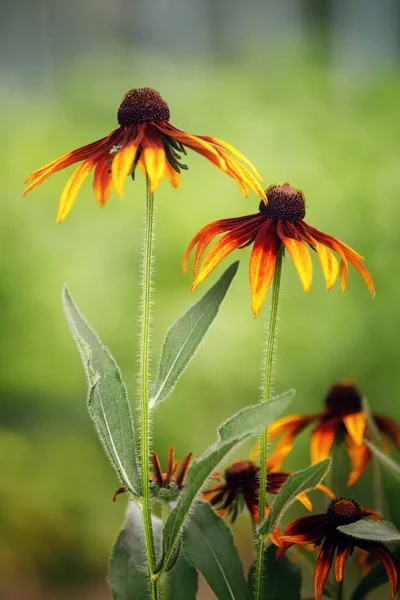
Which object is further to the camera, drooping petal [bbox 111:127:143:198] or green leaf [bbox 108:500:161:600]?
green leaf [bbox 108:500:161:600]

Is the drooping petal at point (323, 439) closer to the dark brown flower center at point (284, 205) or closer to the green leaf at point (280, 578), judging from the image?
the green leaf at point (280, 578)

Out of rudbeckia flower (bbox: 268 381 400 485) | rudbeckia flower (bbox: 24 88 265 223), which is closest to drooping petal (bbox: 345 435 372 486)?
rudbeckia flower (bbox: 268 381 400 485)

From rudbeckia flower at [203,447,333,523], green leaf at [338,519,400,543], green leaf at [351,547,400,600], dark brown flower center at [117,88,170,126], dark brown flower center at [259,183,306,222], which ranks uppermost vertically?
dark brown flower center at [117,88,170,126]

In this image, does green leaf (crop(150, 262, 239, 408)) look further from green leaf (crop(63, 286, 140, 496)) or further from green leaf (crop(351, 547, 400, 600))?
green leaf (crop(351, 547, 400, 600))

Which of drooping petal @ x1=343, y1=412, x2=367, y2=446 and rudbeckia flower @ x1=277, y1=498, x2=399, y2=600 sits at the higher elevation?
drooping petal @ x1=343, y1=412, x2=367, y2=446

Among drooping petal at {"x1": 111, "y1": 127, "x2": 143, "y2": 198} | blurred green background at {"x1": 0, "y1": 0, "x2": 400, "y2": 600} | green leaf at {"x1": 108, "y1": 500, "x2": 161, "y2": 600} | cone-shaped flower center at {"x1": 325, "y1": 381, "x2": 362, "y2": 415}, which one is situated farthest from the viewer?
blurred green background at {"x1": 0, "y1": 0, "x2": 400, "y2": 600}

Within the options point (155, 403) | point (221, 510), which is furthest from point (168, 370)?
point (221, 510)

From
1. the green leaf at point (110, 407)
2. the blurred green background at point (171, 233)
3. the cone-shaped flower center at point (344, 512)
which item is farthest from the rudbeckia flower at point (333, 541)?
the blurred green background at point (171, 233)

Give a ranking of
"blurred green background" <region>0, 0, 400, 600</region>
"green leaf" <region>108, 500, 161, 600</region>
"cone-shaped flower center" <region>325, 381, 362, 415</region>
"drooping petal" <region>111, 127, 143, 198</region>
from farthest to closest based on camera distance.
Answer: "blurred green background" <region>0, 0, 400, 600</region> < "cone-shaped flower center" <region>325, 381, 362, 415</region> < "green leaf" <region>108, 500, 161, 600</region> < "drooping petal" <region>111, 127, 143, 198</region>
